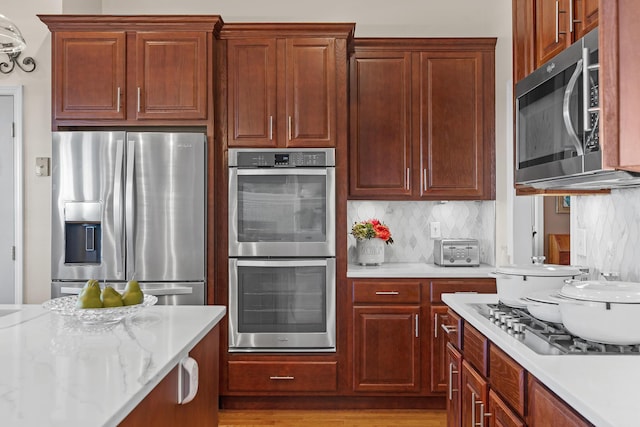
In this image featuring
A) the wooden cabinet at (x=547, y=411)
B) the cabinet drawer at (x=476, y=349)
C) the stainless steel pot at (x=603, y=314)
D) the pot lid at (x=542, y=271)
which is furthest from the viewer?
the pot lid at (x=542, y=271)

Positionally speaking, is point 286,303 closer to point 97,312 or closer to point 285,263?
point 285,263

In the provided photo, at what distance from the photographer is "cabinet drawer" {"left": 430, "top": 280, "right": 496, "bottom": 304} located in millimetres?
3570

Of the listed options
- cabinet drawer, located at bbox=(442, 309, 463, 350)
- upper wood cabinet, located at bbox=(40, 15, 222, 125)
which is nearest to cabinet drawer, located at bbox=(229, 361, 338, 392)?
cabinet drawer, located at bbox=(442, 309, 463, 350)

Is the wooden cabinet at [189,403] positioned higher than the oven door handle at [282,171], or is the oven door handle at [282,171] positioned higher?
the oven door handle at [282,171]

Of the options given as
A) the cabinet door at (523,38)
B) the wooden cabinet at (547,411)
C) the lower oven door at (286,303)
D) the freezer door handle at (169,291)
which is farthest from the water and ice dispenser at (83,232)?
the wooden cabinet at (547,411)

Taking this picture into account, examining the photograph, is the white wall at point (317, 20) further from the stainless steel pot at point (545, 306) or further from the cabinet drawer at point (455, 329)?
the stainless steel pot at point (545, 306)

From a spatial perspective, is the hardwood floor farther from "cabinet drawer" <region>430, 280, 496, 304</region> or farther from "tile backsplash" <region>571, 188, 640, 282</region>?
"tile backsplash" <region>571, 188, 640, 282</region>

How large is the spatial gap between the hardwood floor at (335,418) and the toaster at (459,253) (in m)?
0.99

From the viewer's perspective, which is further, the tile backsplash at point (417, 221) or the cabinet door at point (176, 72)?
the tile backsplash at point (417, 221)

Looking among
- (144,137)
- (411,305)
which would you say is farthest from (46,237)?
(411,305)

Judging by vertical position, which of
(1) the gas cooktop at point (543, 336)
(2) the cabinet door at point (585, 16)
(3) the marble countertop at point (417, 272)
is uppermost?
(2) the cabinet door at point (585, 16)

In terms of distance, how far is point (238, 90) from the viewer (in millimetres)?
3611

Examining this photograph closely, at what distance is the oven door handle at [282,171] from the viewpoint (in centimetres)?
355

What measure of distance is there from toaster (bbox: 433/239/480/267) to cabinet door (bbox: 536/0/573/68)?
1762mm
